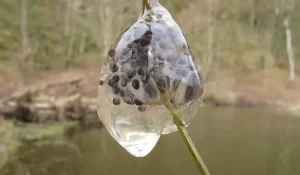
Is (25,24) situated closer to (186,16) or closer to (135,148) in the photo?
(186,16)

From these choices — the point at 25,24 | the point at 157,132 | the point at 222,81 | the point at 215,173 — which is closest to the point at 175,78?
the point at 157,132

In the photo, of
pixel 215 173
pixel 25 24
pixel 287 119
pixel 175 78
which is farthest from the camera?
pixel 25 24

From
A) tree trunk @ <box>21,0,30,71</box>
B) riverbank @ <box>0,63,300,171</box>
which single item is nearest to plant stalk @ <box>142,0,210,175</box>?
riverbank @ <box>0,63,300,171</box>

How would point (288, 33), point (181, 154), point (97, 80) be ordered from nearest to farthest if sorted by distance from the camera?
1. point (181, 154)
2. point (97, 80)
3. point (288, 33)

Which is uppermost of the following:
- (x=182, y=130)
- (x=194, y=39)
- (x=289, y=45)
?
(x=182, y=130)

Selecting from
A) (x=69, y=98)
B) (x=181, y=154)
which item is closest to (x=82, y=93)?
(x=69, y=98)

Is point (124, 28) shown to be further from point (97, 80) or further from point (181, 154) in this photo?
point (181, 154)
